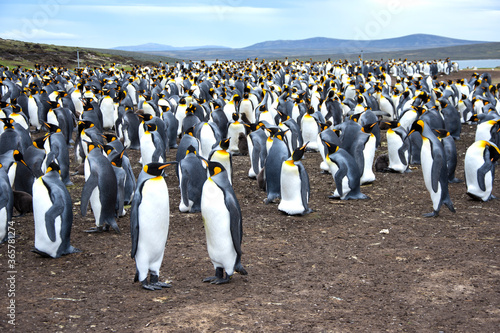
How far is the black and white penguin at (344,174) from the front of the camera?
720cm

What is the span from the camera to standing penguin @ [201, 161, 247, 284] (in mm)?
4312

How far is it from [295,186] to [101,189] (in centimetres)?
238

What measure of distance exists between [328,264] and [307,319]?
1.30 meters

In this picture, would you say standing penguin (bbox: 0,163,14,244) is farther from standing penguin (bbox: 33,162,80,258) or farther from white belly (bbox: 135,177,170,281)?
→ white belly (bbox: 135,177,170,281)

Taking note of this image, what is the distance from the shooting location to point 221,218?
170 inches

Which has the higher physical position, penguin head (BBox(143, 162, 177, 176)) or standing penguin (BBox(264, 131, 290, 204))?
penguin head (BBox(143, 162, 177, 176))

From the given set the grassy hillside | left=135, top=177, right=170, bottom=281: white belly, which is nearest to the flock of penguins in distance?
left=135, top=177, right=170, bottom=281: white belly

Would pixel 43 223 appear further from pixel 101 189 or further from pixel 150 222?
pixel 150 222

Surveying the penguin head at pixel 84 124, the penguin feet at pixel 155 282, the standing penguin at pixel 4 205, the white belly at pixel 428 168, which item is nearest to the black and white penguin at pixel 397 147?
the white belly at pixel 428 168

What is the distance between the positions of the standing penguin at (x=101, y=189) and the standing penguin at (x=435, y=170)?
3.99 meters

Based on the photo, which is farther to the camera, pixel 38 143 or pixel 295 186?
pixel 38 143

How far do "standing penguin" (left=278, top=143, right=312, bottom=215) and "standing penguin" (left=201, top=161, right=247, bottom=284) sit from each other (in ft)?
6.84

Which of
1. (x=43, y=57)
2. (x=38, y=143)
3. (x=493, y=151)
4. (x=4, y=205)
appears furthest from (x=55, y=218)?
(x=43, y=57)

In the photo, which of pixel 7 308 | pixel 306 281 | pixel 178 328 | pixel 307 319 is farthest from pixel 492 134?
pixel 7 308
